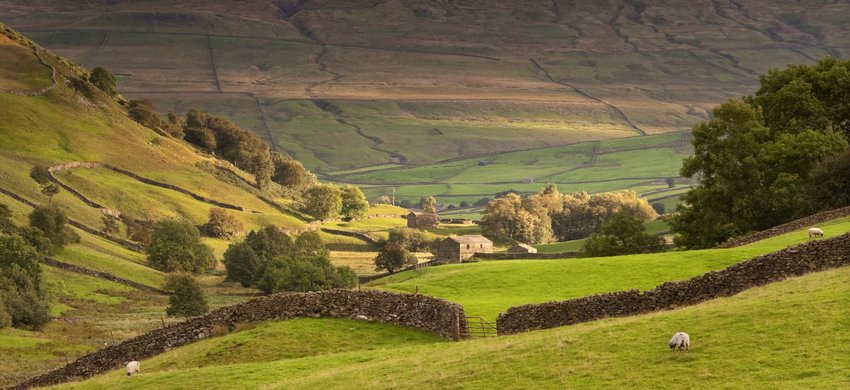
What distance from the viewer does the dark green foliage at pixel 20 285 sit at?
90812mm

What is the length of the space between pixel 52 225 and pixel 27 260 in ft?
55.6

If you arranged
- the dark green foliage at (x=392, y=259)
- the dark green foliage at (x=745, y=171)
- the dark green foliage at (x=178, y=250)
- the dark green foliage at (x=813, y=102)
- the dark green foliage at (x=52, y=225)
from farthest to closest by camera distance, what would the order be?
the dark green foliage at (x=392, y=259)
the dark green foliage at (x=178, y=250)
the dark green foliage at (x=52, y=225)
the dark green foliage at (x=813, y=102)
the dark green foliage at (x=745, y=171)

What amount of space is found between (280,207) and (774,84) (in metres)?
125

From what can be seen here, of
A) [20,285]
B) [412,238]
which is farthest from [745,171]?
[412,238]

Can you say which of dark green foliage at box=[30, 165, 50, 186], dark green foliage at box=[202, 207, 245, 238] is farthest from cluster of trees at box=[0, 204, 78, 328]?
dark green foliage at box=[202, 207, 245, 238]

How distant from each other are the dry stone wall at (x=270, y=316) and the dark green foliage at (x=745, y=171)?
36303mm

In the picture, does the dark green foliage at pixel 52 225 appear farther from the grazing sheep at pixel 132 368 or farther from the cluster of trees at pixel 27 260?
the grazing sheep at pixel 132 368

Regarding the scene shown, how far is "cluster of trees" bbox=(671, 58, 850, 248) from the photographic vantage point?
70.8 m

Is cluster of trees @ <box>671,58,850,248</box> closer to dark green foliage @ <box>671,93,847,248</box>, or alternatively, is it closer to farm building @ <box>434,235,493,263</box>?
dark green foliage @ <box>671,93,847,248</box>

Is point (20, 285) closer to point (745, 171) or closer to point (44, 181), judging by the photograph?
point (44, 181)

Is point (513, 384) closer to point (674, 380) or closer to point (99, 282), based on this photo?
point (674, 380)

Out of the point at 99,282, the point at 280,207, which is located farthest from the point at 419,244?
the point at 99,282

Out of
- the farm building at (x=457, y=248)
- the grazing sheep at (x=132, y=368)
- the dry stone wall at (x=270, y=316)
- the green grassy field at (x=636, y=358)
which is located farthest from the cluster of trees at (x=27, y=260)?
the green grassy field at (x=636, y=358)

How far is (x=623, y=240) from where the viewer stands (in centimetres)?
7956
